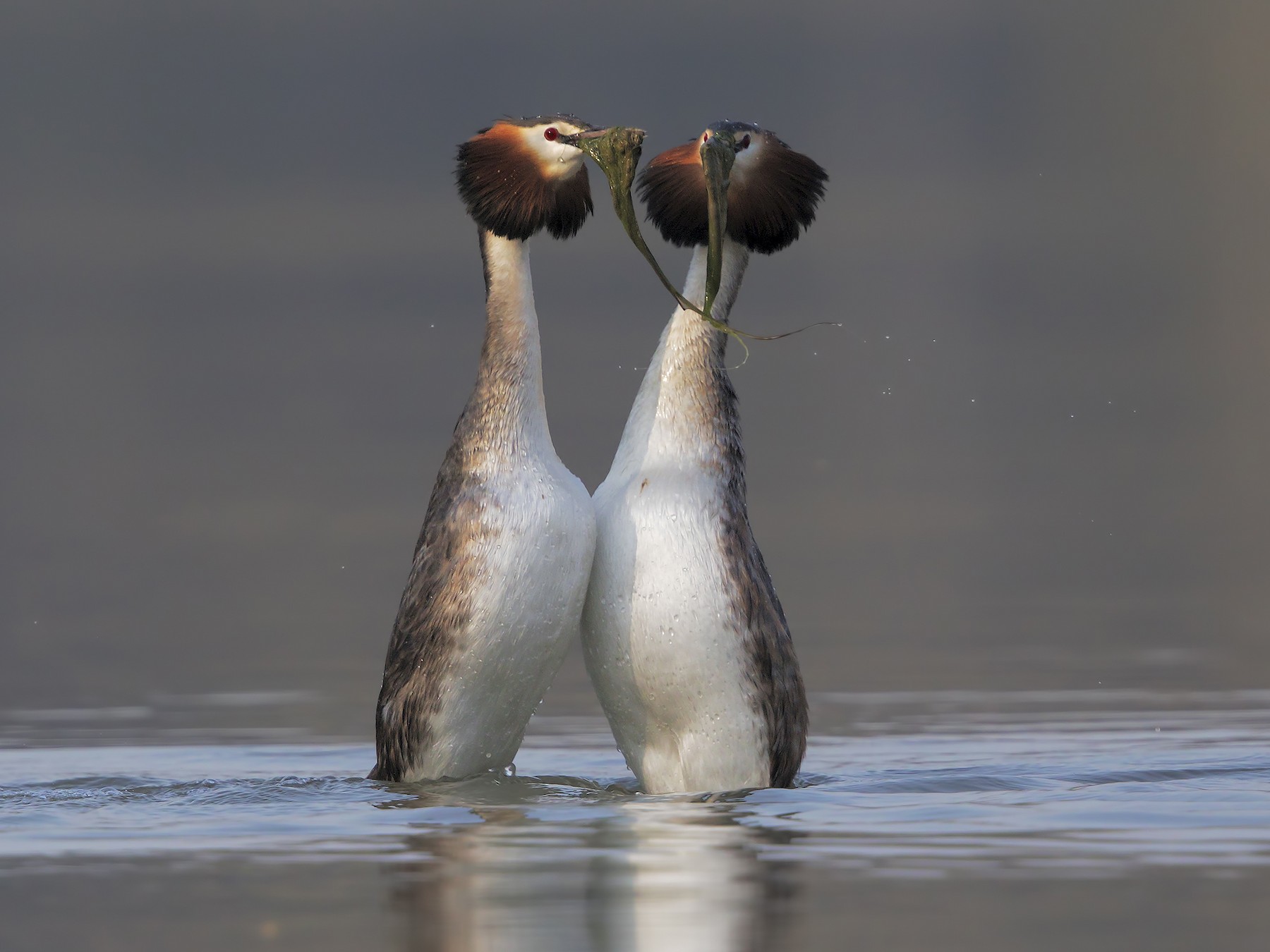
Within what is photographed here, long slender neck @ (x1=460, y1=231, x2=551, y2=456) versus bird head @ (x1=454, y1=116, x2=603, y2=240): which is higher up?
bird head @ (x1=454, y1=116, x2=603, y2=240)

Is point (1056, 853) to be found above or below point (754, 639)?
below

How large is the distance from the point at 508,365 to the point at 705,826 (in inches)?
87.6

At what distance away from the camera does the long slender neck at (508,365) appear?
9.75 meters

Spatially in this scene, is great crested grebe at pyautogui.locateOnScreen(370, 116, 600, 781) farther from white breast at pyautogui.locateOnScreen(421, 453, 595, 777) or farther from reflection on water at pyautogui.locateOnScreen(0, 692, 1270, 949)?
reflection on water at pyautogui.locateOnScreen(0, 692, 1270, 949)

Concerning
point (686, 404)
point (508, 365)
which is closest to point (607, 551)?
point (686, 404)

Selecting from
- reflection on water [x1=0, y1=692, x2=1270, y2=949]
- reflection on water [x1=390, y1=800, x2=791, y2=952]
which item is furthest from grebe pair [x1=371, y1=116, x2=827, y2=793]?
reflection on water [x1=390, y1=800, x2=791, y2=952]

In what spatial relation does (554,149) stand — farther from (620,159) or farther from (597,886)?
(597,886)

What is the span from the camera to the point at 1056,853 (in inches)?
312

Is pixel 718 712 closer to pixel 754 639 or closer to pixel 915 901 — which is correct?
pixel 754 639

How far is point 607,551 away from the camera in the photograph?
9656 millimetres

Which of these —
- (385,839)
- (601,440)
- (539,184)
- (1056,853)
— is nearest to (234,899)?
(385,839)

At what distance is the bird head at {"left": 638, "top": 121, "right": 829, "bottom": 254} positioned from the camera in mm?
10000

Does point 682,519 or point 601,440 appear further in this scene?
point 601,440

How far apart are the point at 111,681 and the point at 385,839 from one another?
5.11 m
